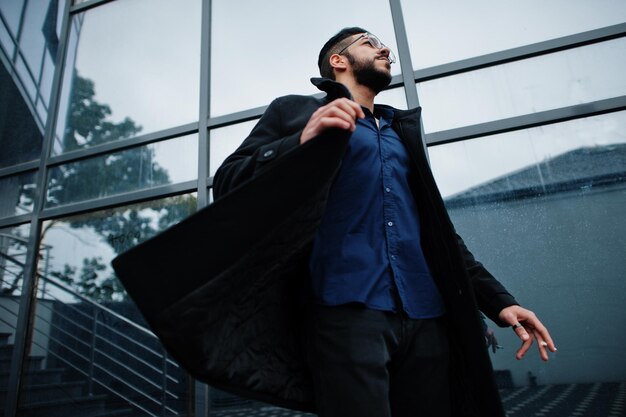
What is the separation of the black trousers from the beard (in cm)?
85

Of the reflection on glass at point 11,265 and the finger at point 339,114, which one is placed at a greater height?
the reflection on glass at point 11,265

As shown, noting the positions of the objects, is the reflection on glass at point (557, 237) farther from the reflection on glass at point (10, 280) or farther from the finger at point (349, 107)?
the reflection on glass at point (10, 280)

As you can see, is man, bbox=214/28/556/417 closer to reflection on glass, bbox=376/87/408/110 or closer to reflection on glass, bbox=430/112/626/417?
reflection on glass, bbox=430/112/626/417

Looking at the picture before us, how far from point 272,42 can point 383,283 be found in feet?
10.5

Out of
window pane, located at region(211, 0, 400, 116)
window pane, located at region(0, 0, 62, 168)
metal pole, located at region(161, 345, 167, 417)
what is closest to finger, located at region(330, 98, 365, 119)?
window pane, located at region(211, 0, 400, 116)

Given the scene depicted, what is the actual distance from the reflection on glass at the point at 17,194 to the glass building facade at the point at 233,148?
22mm

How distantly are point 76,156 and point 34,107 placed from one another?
1.02 meters

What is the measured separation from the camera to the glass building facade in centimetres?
256

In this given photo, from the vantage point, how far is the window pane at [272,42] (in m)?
3.49

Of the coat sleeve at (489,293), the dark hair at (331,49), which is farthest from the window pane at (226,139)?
the coat sleeve at (489,293)

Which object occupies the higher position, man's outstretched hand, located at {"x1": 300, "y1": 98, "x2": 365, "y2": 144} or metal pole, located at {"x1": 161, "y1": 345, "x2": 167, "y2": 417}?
man's outstretched hand, located at {"x1": 300, "y1": 98, "x2": 365, "y2": 144}

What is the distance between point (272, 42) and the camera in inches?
147

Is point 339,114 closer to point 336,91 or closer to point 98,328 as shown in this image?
point 336,91

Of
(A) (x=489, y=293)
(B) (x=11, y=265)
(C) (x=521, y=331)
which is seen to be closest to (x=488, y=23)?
(A) (x=489, y=293)
